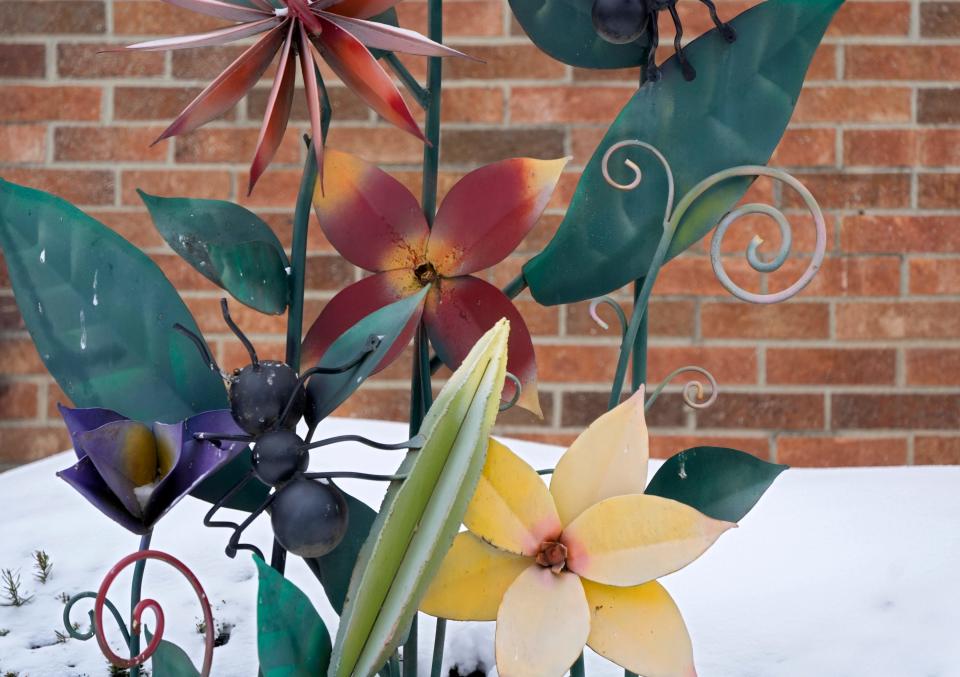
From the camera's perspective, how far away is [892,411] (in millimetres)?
1304

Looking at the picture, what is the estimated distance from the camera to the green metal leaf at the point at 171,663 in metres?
0.35

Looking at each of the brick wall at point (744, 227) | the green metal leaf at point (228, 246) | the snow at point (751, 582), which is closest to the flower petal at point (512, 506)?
the green metal leaf at point (228, 246)

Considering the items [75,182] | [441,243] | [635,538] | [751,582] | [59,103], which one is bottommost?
[751,582]

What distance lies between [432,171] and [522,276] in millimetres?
56

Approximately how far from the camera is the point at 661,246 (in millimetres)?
348

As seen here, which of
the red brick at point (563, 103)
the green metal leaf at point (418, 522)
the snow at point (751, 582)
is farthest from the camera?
the red brick at point (563, 103)

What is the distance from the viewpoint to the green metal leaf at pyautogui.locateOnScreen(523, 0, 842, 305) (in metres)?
0.36

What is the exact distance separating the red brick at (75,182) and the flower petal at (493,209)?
43.2 inches

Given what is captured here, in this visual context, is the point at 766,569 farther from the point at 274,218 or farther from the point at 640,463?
the point at 274,218

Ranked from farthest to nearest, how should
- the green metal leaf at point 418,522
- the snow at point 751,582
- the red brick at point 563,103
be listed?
the red brick at point 563,103, the snow at point 751,582, the green metal leaf at point 418,522

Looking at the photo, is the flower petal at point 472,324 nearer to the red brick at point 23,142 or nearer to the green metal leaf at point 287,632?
the green metal leaf at point 287,632

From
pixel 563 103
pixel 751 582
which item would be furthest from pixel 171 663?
pixel 563 103

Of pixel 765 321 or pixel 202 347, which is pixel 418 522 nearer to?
pixel 202 347

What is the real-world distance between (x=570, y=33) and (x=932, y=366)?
1105 mm
